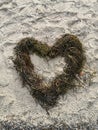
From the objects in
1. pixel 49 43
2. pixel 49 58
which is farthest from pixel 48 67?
pixel 49 43

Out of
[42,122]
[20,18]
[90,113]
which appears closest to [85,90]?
[90,113]

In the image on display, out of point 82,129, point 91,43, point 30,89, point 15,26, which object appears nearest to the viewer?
point 82,129

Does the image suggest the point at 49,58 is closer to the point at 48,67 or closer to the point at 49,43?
the point at 48,67

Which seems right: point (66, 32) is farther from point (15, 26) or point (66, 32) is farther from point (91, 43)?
point (15, 26)

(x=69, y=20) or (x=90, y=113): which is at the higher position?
(x=69, y=20)

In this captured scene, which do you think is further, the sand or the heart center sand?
the heart center sand

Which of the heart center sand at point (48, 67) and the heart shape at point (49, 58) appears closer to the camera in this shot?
the heart shape at point (49, 58)

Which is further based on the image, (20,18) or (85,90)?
(20,18)
